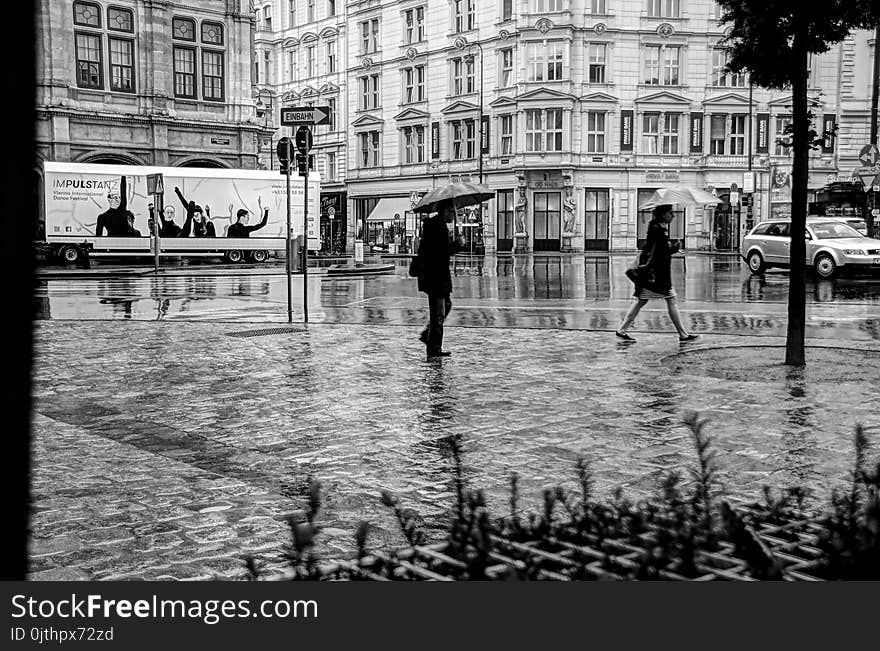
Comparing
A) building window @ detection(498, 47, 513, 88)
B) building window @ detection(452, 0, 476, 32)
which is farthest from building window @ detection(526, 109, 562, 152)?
building window @ detection(452, 0, 476, 32)

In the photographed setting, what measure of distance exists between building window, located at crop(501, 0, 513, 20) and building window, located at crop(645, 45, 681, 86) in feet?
27.6

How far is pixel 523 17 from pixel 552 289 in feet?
130

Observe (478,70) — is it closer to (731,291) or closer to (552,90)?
(552,90)

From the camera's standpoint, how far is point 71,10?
42625mm

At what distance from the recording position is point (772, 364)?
10695mm

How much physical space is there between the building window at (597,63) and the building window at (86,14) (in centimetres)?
2916

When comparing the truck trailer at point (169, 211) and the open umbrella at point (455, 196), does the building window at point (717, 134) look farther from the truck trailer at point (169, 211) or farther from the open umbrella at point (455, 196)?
the open umbrella at point (455, 196)

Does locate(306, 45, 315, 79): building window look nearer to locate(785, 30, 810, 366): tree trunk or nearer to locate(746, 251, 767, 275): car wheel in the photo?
locate(746, 251, 767, 275): car wheel

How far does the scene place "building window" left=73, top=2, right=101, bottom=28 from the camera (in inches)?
1689

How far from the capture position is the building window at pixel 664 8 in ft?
201

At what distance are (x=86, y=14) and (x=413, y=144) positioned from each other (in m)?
27.8

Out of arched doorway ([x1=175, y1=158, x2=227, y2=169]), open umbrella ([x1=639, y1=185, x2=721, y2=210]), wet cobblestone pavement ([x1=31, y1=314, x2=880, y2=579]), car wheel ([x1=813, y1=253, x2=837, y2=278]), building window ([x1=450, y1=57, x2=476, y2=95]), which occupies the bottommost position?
wet cobblestone pavement ([x1=31, y1=314, x2=880, y2=579])

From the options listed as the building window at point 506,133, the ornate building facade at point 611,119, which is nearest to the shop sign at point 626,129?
the ornate building facade at point 611,119

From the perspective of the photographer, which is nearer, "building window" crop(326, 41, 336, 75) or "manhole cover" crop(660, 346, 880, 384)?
"manhole cover" crop(660, 346, 880, 384)
